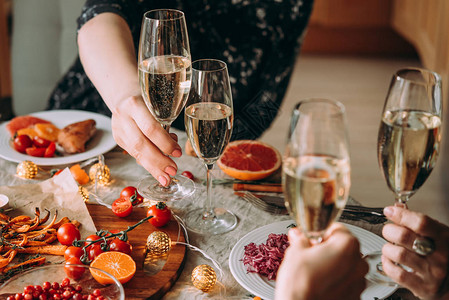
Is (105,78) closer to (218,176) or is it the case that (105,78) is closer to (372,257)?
(218,176)

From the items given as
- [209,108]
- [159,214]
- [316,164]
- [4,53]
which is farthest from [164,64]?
[4,53]

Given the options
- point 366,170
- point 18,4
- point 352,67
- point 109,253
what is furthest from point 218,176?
point 352,67

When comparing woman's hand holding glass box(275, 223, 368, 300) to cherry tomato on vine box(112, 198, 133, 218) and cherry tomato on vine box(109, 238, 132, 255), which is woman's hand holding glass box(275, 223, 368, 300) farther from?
cherry tomato on vine box(112, 198, 133, 218)

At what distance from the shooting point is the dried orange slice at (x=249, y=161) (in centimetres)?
133

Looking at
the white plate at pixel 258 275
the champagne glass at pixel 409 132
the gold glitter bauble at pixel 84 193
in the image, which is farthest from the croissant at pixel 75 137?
the champagne glass at pixel 409 132

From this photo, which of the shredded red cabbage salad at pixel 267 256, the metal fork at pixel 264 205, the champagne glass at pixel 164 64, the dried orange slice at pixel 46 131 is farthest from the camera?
the dried orange slice at pixel 46 131

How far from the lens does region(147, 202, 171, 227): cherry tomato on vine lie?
1124mm

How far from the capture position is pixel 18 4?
94.1 inches

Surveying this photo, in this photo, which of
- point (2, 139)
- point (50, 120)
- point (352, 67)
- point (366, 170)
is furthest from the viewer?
point (352, 67)

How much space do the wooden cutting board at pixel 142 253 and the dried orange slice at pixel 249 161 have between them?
26 centimetres

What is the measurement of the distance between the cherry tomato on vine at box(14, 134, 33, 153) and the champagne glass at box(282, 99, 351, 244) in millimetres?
995

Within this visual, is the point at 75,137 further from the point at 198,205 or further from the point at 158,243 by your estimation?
the point at 158,243

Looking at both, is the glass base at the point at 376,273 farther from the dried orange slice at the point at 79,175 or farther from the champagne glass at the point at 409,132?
the dried orange slice at the point at 79,175

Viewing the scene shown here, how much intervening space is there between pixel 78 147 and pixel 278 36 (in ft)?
3.18
